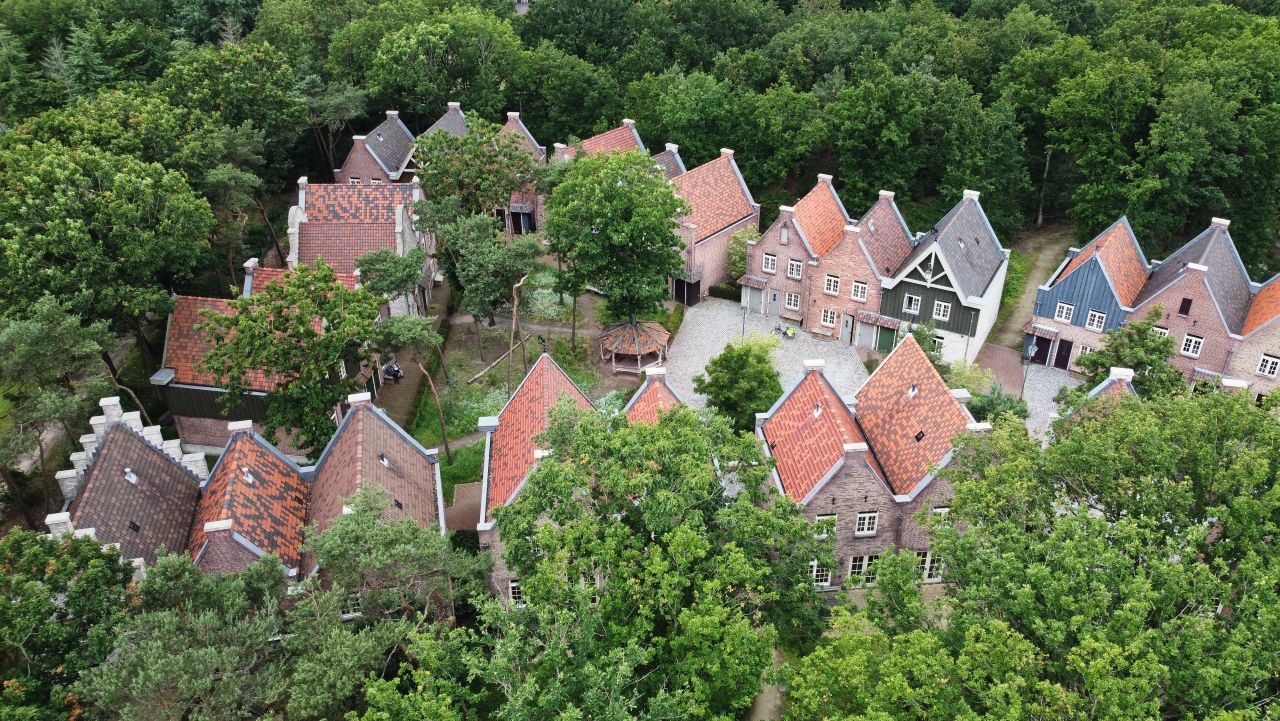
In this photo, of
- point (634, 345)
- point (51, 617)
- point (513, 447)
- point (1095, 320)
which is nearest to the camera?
point (51, 617)

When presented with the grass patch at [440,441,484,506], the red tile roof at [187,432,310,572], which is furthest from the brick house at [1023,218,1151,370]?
the red tile roof at [187,432,310,572]

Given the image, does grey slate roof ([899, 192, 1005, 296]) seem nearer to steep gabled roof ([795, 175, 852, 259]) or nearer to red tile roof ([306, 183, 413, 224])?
steep gabled roof ([795, 175, 852, 259])

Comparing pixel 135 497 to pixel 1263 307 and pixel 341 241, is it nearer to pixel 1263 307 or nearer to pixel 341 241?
pixel 341 241

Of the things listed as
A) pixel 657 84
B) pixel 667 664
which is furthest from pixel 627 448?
pixel 657 84

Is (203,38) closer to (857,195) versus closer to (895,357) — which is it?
(857,195)

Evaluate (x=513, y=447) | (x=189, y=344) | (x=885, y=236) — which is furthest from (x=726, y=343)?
(x=189, y=344)

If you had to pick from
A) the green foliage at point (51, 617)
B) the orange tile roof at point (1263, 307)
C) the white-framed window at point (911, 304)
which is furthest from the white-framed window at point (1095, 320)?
the green foliage at point (51, 617)

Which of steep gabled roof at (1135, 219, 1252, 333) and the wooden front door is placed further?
the wooden front door
